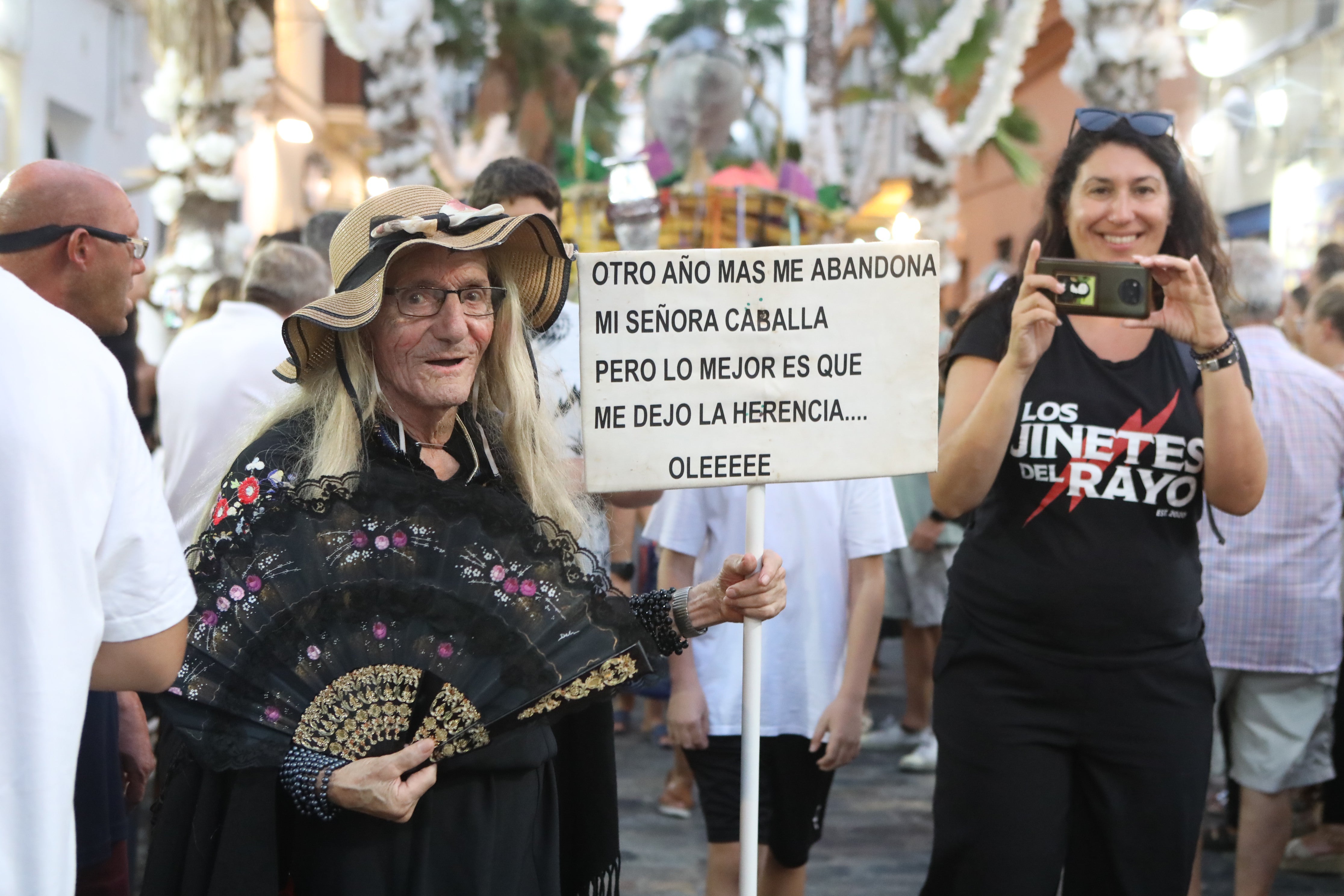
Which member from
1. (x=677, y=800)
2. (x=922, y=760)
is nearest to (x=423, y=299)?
(x=677, y=800)

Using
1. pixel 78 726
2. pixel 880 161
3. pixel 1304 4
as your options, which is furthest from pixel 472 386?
pixel 1304 4

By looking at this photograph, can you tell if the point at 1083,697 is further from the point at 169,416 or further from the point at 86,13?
the point at 86,13

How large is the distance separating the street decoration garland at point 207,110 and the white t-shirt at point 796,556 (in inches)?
286

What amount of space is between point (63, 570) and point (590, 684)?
1.01m

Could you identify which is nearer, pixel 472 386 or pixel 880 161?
pixel 472 386

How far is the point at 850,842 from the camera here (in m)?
5.74

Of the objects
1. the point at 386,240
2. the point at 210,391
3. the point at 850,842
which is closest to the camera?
the point at 386,240

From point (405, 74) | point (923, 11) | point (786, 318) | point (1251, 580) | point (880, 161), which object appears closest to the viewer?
point (786, 318)

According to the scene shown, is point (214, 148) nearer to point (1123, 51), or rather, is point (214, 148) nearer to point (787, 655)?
point (1123, 51)

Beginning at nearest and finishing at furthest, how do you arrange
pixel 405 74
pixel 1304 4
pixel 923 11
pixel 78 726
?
pixel 78 726
pixel 405 74
pixel 1304 4
pixel 923 11

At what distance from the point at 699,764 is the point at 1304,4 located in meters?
15.7

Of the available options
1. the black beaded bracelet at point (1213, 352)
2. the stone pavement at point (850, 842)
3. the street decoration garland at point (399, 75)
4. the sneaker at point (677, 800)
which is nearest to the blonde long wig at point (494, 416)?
the black beaded bracelet at point (1213, 352)

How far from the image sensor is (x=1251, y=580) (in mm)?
4758

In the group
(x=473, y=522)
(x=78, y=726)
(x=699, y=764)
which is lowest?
(x=699, y=764)
